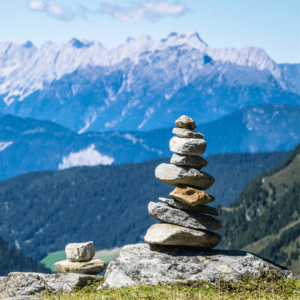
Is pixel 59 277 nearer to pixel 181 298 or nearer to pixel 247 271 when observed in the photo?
pixel 181 298

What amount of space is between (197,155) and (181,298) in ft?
35.6

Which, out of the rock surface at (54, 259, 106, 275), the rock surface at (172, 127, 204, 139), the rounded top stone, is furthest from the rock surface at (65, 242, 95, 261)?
the rounded top stone

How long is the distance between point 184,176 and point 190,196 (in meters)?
1.22

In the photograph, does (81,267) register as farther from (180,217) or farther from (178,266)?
(180,217)

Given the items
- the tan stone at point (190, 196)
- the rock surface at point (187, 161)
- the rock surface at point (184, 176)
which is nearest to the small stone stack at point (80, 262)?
the tan stone at point (190, 196)

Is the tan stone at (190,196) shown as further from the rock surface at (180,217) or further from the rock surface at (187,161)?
the rock surface at (187,161)

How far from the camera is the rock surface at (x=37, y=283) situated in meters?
28.3

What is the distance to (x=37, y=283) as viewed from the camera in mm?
28703

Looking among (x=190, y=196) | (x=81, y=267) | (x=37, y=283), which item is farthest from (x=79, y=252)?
(x=190, y=196)

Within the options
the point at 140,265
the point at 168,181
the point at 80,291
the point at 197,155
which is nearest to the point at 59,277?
the point at 80,291

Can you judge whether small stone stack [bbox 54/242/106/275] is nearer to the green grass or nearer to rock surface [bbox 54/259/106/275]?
rock surface [bbox 54/259/106/275]

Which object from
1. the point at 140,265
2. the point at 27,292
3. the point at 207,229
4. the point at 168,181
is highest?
the point at 168,181

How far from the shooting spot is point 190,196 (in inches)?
1231

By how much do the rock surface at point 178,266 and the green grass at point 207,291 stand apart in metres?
0.53
